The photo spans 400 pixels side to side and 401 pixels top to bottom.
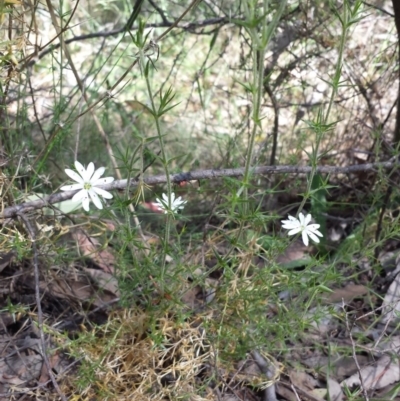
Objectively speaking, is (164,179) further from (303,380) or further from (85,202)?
(303,380)

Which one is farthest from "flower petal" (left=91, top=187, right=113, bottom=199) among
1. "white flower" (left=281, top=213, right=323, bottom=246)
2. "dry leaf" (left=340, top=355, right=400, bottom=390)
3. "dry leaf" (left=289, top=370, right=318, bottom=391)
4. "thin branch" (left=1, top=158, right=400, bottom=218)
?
"dry leaf" (left=340, top=355, right=400, bottom=390)

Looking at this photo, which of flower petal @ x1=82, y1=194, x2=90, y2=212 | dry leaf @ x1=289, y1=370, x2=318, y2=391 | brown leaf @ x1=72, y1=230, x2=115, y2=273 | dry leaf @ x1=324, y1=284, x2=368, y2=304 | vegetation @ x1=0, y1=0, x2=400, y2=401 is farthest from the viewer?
dry leaf @ x1=324, y1=284, x2=368, y2=304

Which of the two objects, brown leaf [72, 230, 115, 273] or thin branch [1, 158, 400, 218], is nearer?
thin branch [1, 158, 400, 218]

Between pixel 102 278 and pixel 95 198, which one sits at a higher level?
pixel 95 198

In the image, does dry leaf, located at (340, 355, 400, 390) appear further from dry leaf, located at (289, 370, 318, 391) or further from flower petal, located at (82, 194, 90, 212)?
flower petal, located at (82, 194, 90, 212)

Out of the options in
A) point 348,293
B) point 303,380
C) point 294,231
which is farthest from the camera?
point 348,293

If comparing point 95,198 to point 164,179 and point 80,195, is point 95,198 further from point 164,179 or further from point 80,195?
point 164,179

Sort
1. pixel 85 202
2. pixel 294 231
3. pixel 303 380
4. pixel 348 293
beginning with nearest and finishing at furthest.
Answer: pixel 85 202 → pixel 294 231 → pixel 303 380 → pixel 348 293

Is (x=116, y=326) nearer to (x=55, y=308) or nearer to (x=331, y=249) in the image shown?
(x=55, y=308)

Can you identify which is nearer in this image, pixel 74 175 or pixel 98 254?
pixel 74 175

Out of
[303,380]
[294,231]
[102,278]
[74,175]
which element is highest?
[74,175]

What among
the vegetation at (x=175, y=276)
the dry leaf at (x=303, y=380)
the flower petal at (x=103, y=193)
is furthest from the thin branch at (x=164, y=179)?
the dry leaf at (x=303, y=380)

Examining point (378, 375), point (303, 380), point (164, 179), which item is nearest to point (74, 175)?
point (164, 179)

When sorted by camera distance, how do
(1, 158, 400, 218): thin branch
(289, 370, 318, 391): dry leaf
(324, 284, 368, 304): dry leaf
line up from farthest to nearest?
(324, 284, 368, 304): dry leaf
(289, 370, 318, 391): dry leaf
(1, 158, 400, 218): thin branch
